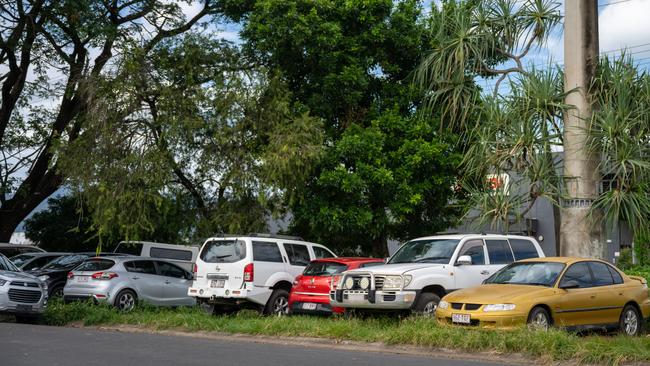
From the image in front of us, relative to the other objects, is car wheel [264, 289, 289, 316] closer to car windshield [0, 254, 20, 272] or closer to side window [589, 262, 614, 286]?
car windshield [0, 254, 20, 272]

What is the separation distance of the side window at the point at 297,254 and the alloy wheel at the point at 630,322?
7.48 meters

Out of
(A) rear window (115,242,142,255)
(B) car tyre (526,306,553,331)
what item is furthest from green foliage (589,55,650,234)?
(A) rear window (115,242,142,255)

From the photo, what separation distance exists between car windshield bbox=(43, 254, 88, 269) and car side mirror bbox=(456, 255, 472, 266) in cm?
1322

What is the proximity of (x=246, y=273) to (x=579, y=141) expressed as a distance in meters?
7.68

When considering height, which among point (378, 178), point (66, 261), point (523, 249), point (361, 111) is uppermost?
point (361, 111)

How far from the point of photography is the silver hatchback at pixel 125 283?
19.8m

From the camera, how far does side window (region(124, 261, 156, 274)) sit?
20487mm

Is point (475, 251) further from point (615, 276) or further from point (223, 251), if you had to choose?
point (223, 251)

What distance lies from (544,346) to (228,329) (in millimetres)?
6822

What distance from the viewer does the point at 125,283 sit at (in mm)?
20047

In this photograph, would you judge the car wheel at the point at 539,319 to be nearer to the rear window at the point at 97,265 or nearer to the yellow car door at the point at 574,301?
the yellow car door at the point at 574,301

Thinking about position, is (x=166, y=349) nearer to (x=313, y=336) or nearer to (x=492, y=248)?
(x=313, y=336)

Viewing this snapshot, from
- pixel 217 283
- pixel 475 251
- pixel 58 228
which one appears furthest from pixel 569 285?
pixel 58 228

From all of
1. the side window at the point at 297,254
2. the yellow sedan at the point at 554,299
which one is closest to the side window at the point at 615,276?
the yellow sedan at the point at 554,299
